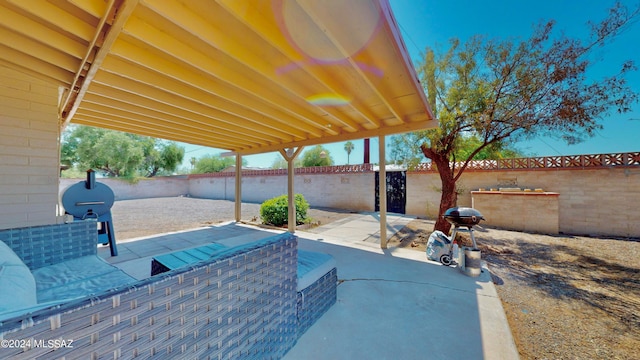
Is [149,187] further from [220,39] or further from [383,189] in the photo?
[220,39]

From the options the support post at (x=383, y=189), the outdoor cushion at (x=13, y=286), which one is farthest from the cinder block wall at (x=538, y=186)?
the outdoor cushion at (x=13, y=286)

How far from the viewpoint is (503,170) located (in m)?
7.38

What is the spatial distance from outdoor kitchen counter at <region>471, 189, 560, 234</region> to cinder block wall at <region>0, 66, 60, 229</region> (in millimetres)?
9286

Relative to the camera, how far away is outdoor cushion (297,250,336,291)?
1.92 m

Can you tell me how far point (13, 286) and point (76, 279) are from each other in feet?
3.44

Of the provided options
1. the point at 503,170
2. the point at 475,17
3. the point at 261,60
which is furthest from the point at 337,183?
the point at 261,60

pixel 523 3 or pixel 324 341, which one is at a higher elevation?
pixel 523 3

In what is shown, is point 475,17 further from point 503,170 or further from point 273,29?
point 273,29

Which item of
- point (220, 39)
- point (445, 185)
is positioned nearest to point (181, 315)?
point (220, 39)

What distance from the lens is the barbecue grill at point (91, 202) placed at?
3.51m

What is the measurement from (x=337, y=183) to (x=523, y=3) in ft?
26.6

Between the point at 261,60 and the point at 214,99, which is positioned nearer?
the point at 261,60

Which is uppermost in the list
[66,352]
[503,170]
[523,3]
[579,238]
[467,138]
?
[523,3]

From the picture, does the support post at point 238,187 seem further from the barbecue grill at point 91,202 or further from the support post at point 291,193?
the barbecue grill at point 91,202
